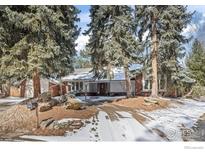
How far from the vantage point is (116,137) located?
4.71 metres

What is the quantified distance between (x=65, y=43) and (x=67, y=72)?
38cm

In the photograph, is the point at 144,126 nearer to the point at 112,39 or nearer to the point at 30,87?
the point at 112,39

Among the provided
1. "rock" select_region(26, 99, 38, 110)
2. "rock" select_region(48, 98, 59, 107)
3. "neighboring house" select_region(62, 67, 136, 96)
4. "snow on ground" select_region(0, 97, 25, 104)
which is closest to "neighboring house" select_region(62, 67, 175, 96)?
"neighboring house" select_region(62, 67, 136, 96)

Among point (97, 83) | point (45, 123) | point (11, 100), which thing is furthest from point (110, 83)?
point (11, 100)

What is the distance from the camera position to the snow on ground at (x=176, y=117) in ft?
15.5

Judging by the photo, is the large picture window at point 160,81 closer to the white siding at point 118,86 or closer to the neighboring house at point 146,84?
the neighboring house at point 146,84

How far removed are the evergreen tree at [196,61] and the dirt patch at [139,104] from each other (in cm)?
47

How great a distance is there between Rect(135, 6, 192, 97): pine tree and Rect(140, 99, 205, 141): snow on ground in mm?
A: 260

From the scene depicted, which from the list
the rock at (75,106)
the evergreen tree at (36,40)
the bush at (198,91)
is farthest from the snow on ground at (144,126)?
the evergreen tree at (36,40)

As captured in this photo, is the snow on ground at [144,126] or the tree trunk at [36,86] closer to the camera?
the snow on ground at [144,126]

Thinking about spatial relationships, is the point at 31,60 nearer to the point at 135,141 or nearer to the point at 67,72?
the point at 67,72

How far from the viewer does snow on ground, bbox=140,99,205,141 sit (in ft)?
15.5

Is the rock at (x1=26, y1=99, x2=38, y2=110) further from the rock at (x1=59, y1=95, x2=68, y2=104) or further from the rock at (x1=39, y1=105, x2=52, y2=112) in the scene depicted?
the rock at (x1=59, y1=95, x2=68, y2=104)

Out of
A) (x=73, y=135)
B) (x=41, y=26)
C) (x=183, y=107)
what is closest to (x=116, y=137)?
(x=73, y=135)
